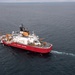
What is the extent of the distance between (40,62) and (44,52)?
9090 mm

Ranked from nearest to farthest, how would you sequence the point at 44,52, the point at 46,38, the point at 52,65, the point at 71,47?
1. the point at 52,65
2. the point at 44,52
3. the point at 71,47
4. the point at 46,38

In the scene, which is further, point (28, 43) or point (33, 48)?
point (28, 43)

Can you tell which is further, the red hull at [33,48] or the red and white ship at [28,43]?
the red and white ship at [28,43]

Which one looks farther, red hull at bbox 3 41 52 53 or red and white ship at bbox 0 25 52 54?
red and white ship at bbox 0 25 52 54

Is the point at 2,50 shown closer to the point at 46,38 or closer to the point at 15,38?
the point at 15,38

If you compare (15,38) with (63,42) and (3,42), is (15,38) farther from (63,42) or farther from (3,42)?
(63,42)

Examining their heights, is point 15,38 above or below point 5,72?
above

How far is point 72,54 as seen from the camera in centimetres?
7700

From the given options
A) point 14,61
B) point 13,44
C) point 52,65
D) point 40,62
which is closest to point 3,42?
point 13,44

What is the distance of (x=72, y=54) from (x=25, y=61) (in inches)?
882

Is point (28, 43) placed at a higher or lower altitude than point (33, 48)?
higher

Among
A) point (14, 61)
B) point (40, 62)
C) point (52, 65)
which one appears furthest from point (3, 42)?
point (52, 65)

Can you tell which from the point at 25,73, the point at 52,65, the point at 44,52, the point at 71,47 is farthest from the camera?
the point at 71,47

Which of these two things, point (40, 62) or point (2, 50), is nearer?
point (40, 62)
